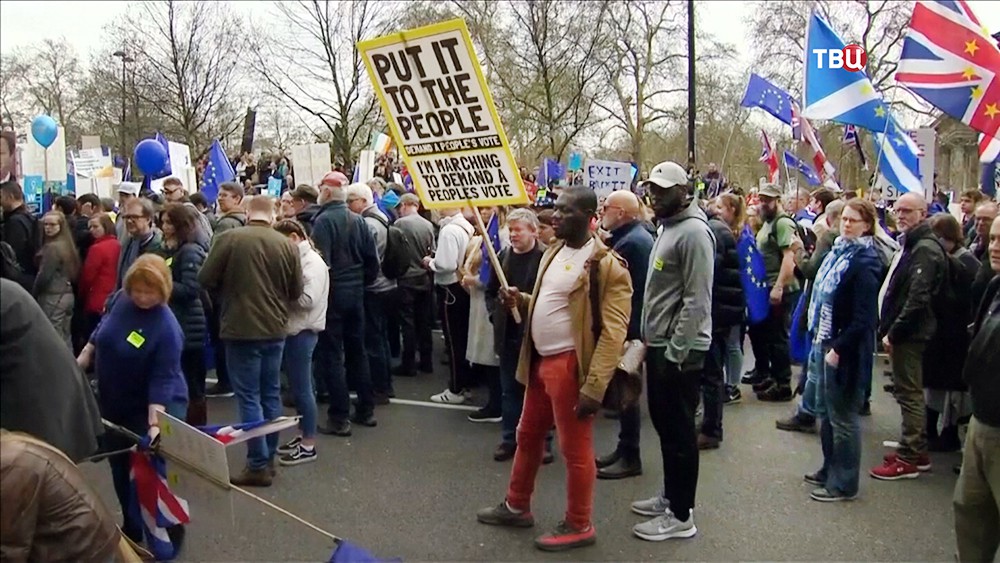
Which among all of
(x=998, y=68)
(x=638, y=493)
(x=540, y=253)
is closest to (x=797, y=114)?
(x=998, y=68)

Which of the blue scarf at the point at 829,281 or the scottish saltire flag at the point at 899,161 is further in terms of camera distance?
the scottish saltire flag at the point at 899,161

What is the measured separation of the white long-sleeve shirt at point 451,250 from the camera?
7.37 meters

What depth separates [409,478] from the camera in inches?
214

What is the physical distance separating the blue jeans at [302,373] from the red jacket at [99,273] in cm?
226

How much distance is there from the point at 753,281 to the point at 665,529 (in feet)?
11.2

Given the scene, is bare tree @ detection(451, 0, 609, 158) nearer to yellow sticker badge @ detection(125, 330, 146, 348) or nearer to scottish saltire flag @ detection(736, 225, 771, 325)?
scottish saltire flag @ detection(736, 225, 771, 325)

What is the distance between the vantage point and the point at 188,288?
569cm

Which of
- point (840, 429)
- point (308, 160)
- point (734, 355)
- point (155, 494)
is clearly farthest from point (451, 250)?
point (308, 160)

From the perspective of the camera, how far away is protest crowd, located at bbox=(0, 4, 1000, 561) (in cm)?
352

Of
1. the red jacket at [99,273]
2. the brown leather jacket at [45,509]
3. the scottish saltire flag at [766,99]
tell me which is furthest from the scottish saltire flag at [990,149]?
the red jacket at [99,273]

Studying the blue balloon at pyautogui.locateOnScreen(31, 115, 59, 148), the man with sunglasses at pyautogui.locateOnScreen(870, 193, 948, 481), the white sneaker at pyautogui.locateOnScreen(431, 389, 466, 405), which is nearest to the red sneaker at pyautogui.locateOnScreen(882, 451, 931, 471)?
the man with sunglasses at pyautogui.locateOnScreen(870, 193, 948, 481)

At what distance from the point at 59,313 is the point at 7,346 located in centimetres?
467

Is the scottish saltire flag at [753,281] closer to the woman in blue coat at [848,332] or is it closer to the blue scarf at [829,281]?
the blue scarf at [829,281]

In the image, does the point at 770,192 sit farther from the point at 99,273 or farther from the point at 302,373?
the point at 99,273
